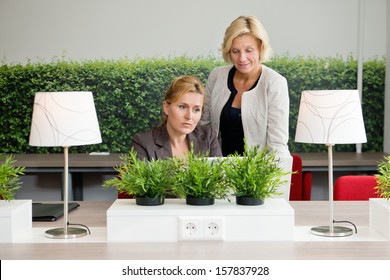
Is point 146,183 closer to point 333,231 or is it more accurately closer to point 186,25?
point 333,231

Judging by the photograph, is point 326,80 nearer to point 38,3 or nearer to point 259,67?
point 259,67

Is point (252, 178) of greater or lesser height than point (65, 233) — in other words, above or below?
above

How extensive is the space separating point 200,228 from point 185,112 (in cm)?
136

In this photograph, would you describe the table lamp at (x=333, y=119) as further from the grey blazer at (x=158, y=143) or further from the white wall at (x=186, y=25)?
the white wall at (x=186, y=25)

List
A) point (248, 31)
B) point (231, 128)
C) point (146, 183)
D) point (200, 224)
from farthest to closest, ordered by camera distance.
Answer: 1. point (231, 128)
2. point (248, 31)
3. point (146, 183)
4. point (200, 224)

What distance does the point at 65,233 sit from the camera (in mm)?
2836

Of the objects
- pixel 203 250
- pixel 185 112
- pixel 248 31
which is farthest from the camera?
pixel 248 31

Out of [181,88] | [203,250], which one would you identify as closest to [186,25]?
[181,88]

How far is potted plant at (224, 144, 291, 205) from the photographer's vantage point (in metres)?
2.76

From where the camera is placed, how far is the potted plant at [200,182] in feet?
9.07

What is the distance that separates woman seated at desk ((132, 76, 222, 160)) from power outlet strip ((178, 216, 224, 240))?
4.15 ft

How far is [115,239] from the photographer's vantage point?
2.70 metres

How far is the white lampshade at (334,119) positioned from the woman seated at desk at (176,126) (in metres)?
1.24

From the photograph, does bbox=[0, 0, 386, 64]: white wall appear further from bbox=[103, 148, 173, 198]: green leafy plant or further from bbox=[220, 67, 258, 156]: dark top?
bbox=[103, 148, 173, 198]: green leafy plant
